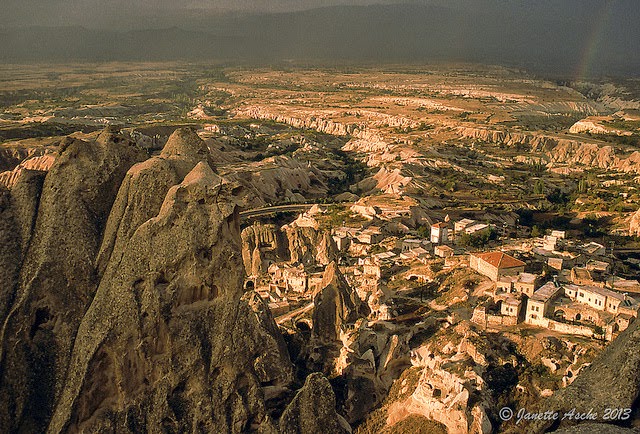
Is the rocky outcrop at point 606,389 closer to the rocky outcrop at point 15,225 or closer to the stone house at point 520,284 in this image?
the rocky outcrop at point 15,225

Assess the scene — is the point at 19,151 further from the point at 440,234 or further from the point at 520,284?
the point at 520,284

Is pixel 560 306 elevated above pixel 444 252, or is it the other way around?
pixel 560 306

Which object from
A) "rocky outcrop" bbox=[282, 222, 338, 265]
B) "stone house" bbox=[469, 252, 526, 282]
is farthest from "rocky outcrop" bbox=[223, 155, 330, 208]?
"stone house" bbox=[469, 252, 526, 282]

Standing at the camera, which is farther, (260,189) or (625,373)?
(260,189)

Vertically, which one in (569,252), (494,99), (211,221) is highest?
(211,221)

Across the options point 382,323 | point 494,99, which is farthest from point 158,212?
point 494,99

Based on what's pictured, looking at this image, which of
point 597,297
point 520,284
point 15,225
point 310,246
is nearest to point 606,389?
point 15,225

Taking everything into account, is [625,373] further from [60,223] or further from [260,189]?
[260,189]

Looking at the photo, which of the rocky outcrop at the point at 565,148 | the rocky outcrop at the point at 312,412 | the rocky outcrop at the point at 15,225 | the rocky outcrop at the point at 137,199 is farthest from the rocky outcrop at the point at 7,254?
the rocky outcrop at the point at 565,148
